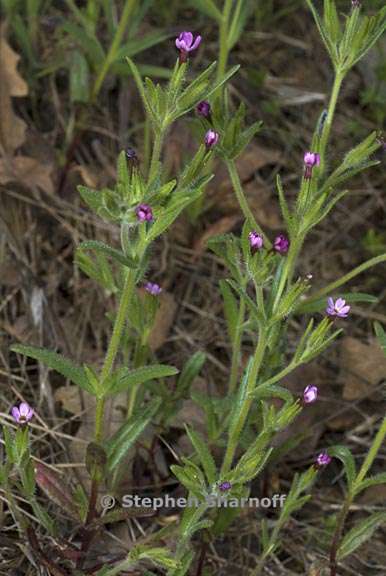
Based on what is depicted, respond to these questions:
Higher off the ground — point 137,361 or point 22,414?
point 22,414

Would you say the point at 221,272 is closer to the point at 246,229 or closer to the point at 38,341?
the point at 38,341

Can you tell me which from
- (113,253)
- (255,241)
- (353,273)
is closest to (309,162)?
(255,241)

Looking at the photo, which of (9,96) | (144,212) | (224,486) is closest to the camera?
(144,212)

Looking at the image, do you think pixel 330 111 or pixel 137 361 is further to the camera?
pixel 137 361

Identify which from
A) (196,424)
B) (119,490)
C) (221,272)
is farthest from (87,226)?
(119,490)

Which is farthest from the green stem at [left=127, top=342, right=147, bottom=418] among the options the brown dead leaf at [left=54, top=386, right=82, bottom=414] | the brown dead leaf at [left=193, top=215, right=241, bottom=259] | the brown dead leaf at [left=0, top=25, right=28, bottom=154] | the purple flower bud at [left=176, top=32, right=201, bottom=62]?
the brown dead leaf at [left=0, top=25, right=28, bottom=154]

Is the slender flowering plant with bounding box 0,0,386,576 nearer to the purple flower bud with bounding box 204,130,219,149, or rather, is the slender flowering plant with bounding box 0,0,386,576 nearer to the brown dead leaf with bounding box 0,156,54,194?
the purple flower bud with bounding box 204,130,219,149

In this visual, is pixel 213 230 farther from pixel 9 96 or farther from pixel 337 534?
pixel 337 534
